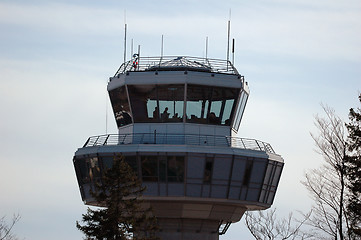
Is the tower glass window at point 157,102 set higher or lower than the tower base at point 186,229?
higher

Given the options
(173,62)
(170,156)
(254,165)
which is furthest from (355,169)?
(173,62)

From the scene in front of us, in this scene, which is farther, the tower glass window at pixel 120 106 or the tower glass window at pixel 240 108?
the tower glass window at pixel 240 108

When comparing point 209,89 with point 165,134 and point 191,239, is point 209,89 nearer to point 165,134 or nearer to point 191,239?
point 165,134

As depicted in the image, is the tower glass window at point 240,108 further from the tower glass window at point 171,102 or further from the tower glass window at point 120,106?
the tower glass window at point 120,106

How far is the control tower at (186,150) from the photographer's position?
187 feet

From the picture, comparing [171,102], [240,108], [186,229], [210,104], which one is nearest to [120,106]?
[171,102]

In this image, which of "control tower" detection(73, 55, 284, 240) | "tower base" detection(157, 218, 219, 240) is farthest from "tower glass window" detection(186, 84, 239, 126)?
"tower base" detection(157, 218, 219, 240)

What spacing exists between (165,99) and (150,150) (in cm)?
474

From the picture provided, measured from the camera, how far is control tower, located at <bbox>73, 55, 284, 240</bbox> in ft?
187

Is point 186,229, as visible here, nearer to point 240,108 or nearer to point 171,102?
point 171,102

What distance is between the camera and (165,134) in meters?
59.4

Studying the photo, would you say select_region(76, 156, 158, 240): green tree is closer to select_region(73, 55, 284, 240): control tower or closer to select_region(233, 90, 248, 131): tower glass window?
select_region(73, 55, 284, 240): control tower

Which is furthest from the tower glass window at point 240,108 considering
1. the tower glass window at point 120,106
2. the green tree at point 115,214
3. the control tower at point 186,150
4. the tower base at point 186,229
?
the green tree at point 115,214

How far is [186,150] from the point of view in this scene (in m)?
56.6
